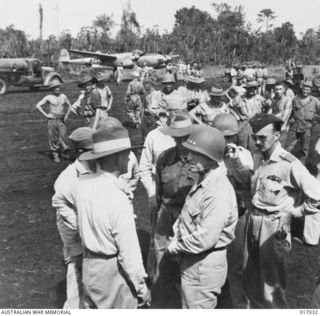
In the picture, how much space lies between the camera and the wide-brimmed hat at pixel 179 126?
14.0 feet

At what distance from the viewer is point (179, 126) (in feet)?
15.0

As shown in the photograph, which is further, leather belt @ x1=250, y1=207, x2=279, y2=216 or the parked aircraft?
the parked aircraft

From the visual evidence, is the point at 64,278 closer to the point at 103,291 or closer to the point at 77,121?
the point at 103,291

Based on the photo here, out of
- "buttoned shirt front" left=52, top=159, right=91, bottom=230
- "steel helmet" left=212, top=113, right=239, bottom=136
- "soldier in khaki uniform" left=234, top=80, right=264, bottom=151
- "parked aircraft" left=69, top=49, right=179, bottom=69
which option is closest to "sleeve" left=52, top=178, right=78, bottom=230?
"buttoned shirt front" left=52, top=159, right=91, bottom=230

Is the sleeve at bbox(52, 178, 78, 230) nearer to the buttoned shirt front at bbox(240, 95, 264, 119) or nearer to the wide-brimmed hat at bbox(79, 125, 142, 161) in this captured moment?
the wide-brimmed hat at bbox(79, 125, 142, 161)

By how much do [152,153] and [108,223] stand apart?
201 cm

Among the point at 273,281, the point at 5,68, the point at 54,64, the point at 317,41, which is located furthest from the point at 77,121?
the point at 317,41

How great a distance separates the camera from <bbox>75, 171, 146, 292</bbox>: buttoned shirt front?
3.04 m

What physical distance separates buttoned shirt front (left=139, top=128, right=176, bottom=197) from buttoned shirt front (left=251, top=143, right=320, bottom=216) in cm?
123

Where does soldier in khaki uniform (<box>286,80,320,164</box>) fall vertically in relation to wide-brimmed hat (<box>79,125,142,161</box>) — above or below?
below

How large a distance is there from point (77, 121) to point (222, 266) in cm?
1363

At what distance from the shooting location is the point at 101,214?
119 inches

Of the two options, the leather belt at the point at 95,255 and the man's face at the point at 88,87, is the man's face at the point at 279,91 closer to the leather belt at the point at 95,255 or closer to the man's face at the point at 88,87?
the man's face at the point at 88,87

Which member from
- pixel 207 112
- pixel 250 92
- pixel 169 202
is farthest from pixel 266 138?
pixel 250 92
